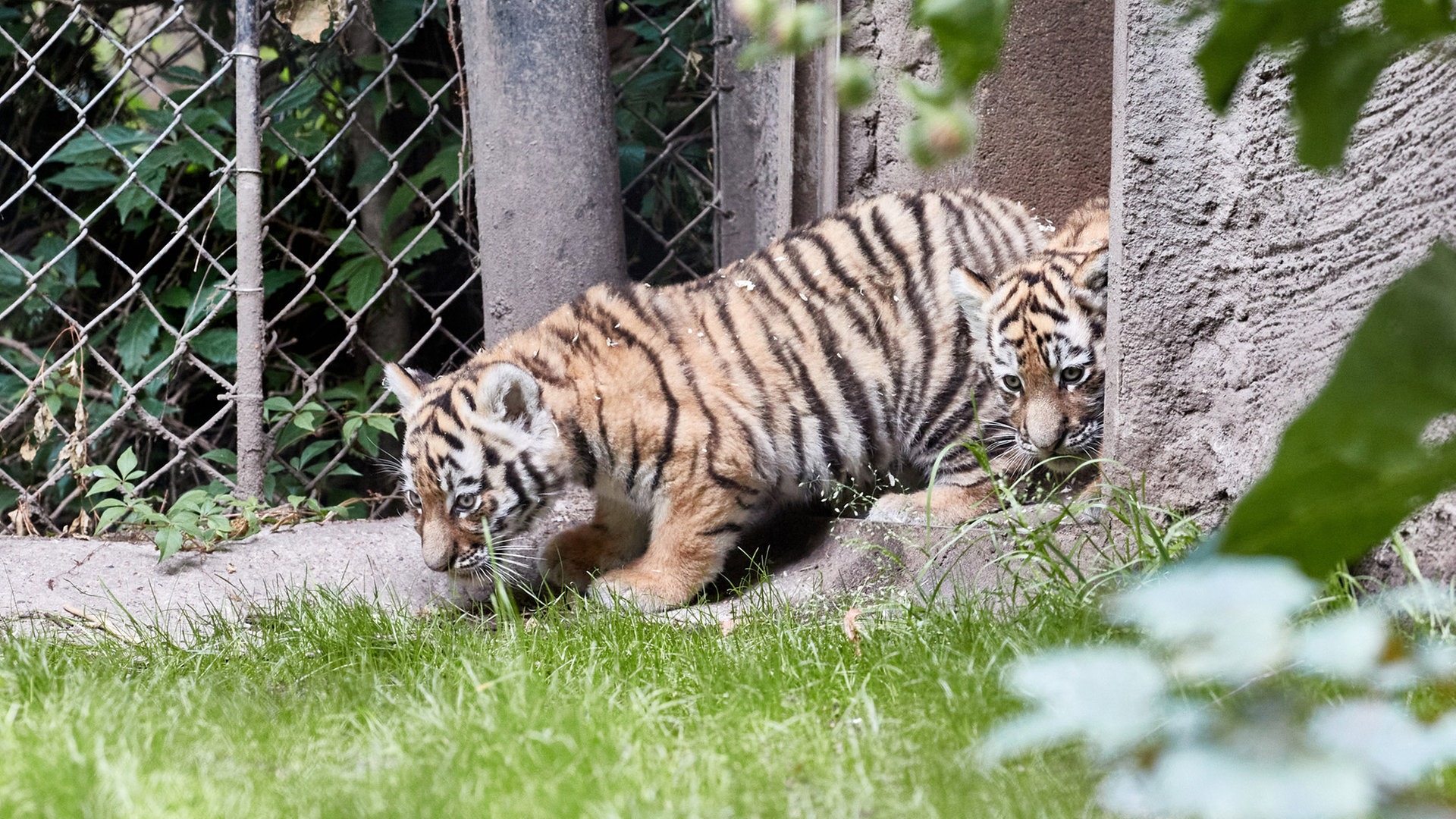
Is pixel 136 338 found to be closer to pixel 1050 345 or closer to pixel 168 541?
pixel 168 541

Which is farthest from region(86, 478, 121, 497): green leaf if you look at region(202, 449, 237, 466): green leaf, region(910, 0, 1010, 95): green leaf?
region(910, 0, 1010, 95): green leaf

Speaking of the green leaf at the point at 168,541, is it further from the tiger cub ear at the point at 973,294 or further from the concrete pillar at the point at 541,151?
the tiger cub ear at the point at 973,294

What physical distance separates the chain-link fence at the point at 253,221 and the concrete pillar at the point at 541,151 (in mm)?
334

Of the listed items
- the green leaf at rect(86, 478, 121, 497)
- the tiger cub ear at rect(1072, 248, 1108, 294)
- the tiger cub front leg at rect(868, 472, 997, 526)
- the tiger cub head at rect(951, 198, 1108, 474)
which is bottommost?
the tiger cub front leg at rect(868, 472, 997, 526)

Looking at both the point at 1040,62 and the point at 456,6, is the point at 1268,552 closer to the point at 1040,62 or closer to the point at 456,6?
the point at 1040,62

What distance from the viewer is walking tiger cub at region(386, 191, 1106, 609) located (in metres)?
3.21

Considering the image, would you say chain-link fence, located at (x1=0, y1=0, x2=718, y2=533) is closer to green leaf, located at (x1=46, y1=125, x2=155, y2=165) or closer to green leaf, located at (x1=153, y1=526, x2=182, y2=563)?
green leaf, located at (x1=46, y1=125, x2=155, y2=165)

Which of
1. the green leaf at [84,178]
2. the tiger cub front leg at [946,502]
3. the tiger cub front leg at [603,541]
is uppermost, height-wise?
the green leaf at [84,178]

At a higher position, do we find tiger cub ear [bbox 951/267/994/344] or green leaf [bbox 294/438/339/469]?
tiger cub ear [bbox 951/267/994/344]

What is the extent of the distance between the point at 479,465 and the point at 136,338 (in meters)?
1.61

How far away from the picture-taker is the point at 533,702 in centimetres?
199

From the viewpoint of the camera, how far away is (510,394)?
3.19 metres

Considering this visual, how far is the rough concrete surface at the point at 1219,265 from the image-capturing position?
2.45m

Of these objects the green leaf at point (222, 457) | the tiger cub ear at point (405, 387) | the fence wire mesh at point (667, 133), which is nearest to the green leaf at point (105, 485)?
the green leaf at point (222, 457)
